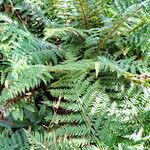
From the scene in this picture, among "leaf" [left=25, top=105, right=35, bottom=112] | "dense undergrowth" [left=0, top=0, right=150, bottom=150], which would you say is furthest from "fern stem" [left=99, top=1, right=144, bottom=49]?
"leaf" [left=25, top=105, right=35, bottom=112]

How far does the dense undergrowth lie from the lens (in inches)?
74.0

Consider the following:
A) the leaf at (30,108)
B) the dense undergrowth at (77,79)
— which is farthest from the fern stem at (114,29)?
the leaf at (30,108)

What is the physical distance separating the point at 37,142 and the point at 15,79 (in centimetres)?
54

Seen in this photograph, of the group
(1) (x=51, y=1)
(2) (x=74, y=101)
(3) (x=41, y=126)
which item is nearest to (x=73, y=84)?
(2) (x=74, y=101)

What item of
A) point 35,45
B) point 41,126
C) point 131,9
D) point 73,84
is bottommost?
point 41,126

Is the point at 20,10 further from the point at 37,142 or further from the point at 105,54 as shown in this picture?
the point at 37,142

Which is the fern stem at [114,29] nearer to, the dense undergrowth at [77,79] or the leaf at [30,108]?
the dense undergrowth at [77,79]

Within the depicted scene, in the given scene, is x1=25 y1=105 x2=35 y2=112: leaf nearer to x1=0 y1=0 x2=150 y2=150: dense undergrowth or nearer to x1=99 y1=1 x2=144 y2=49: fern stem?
x1=0 y1=0 x2=150 y2=150: dense undergrowth

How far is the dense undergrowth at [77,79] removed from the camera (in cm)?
188

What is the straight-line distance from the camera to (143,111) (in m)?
1.91

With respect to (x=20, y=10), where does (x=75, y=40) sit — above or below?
below

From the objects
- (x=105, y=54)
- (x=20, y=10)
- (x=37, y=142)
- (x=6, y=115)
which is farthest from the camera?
(x=20, y=10)

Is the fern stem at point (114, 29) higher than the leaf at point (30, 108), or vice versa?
the fern stem at point (114, 29)

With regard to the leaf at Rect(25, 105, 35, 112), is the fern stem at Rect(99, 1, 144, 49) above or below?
above
